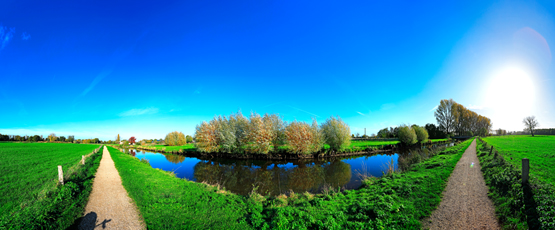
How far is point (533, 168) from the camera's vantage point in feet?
37.4

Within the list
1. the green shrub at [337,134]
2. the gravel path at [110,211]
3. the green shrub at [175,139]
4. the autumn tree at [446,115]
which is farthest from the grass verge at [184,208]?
the autumn tree at [446,115]

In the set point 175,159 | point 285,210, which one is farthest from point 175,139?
point 285,210

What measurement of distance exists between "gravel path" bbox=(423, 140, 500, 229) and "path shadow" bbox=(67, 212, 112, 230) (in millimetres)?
11295

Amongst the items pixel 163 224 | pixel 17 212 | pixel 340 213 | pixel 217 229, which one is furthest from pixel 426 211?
pixel 17 212

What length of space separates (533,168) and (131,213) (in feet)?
71.6

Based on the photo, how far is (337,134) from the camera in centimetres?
3575

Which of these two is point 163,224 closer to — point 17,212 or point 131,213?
point 131,213

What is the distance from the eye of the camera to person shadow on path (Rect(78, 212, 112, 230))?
6.54 meters

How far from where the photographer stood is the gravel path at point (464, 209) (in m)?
6.19

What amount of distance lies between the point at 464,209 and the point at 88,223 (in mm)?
14059

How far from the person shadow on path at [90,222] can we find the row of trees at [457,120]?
9873 cm

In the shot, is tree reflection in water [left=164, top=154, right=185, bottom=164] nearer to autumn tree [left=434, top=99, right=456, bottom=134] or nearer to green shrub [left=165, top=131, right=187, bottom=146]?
green shrub [left=165, top=131, right=187, bottom=146]

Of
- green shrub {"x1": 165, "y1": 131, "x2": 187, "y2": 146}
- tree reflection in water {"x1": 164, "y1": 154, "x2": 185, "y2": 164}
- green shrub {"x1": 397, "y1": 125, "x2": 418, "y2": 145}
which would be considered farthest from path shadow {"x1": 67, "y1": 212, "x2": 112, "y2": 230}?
green shrub {"x1": 165, "y1": 131, "x2": 187, "y2": 146}

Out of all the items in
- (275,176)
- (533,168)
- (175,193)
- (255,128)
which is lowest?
(275,176)
